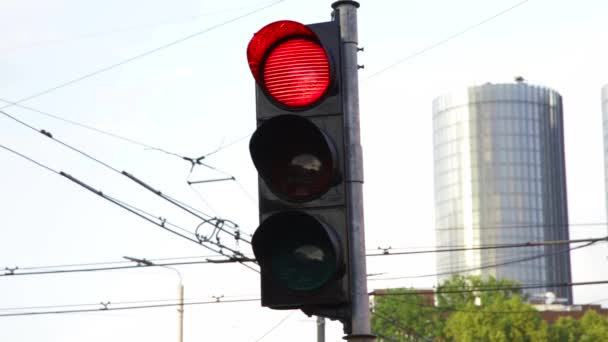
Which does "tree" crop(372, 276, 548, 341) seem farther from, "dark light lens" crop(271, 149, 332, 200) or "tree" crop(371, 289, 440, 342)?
"dark light lens" crop(271, 149, 332, 200)

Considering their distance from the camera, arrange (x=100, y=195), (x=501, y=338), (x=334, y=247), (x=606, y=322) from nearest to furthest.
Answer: (x=334, y=247) → (x=100, y=195) → (x=501, y=338) → (x=606, y=322)

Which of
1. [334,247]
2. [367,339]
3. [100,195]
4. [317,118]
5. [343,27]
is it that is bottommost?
[367,339]

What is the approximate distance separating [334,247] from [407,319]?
11047 cm

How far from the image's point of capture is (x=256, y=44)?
6.04m

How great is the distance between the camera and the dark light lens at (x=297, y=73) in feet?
19.5

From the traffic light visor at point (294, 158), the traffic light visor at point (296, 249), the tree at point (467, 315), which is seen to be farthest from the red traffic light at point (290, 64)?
the tree at point (467, 315)

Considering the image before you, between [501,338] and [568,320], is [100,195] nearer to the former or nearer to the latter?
[501,338]

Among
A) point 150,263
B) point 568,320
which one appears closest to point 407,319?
point 568,320

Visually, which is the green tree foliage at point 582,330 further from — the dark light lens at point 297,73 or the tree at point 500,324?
the dark light lens at point 297,73

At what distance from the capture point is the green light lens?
19.0 feet

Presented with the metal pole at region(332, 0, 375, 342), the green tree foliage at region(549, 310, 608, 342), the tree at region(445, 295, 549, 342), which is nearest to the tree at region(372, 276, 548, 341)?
the tree at region(445, 295, 549, 342)

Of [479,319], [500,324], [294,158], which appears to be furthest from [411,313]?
[294,158]

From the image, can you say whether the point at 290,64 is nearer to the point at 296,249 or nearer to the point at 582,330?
the point at 296,249

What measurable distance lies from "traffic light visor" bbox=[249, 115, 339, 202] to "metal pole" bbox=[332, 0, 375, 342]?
0.10 metres
